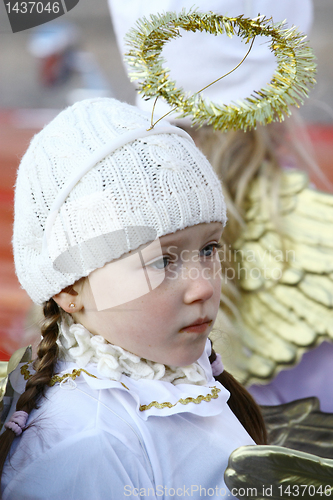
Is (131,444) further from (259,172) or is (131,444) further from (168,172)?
(259,172)

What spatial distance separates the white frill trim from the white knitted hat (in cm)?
6

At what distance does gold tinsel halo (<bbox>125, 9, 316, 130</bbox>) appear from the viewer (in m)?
0.50

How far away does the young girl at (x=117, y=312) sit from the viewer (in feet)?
1.58

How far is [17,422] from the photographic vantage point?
1.65 feet

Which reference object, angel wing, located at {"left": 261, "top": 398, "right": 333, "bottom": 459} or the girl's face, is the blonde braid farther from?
angel wing, located at {"left": 261, "top": 398, "right": 333, "bottom": 459}

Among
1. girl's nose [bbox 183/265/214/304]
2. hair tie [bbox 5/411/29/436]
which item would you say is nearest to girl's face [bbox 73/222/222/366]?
girl's nose [bbox 183/265/214/304]

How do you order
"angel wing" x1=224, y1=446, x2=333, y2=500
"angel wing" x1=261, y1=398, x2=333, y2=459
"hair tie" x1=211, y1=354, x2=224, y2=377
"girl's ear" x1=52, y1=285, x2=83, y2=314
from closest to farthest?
1. "angel wing" x1=224, y1=446, x2=333, y2=500
2. "girl's ear" x1=52, y1=285, x2=83, y2=314
3. "hair tie" x1=211, y1=354, x2=224, y2=377
4. "angel wing" x1=261, y1=398, x2=333, y2=459

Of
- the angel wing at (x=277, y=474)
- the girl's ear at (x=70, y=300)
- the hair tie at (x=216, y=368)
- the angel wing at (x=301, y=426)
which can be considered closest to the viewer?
the angel wing at (x=277, y=474)

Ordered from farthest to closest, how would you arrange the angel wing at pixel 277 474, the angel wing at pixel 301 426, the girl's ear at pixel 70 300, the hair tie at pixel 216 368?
1. the angel wing at pixel 301 426
2. the hair tie at pixel 216 368
3. the girl's ear at pixel 70 300
4. the angel wing at pixel 277 474

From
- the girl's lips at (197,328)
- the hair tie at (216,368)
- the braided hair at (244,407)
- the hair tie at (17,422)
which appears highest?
the girl's lips at (197,328)

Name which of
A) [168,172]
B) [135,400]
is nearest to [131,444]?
[135,400]

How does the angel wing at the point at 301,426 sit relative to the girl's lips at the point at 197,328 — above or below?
below

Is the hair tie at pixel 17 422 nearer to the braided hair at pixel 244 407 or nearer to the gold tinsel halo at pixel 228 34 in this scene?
the braided hair at pixel 244 407

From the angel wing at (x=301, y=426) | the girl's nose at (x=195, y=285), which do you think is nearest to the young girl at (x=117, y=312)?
the girl's nose at (x=195, y=285)
